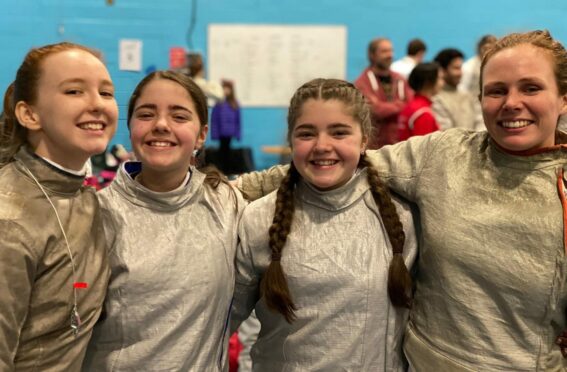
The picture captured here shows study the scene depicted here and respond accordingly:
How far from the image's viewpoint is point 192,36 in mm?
5676

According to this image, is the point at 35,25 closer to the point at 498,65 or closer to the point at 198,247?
the point at 198,247

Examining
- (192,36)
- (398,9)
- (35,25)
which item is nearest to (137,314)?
(35,25)

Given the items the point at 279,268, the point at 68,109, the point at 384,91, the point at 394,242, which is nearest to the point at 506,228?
the point at 394,242

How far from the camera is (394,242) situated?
5.06 feet

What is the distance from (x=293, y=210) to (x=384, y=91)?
116 inches

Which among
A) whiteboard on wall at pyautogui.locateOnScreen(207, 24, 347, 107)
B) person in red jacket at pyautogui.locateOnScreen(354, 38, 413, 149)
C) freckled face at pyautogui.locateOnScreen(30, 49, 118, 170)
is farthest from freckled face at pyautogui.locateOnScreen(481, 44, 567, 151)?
whiteboard on wall at pyautogui.locateOnScreen(207, 24, 347, 107)

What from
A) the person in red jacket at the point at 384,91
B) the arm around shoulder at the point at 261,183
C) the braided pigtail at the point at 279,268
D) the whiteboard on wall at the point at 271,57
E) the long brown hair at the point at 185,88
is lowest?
the braided pigtail at the point at 279,268

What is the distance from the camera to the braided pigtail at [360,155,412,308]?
4.96 feet

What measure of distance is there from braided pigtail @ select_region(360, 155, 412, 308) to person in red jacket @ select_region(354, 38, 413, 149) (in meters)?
2.61

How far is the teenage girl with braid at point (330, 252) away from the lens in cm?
152

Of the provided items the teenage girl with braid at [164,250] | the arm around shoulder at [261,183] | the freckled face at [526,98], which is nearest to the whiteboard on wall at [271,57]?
the arm around shoulder at [261,183]

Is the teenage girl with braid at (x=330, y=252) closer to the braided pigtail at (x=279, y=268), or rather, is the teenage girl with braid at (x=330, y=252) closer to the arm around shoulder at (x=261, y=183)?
the braided pigtail at (x=279, y=268)

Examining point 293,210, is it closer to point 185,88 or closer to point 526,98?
point 185,88

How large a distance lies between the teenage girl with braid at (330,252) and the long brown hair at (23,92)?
0.59 metres
